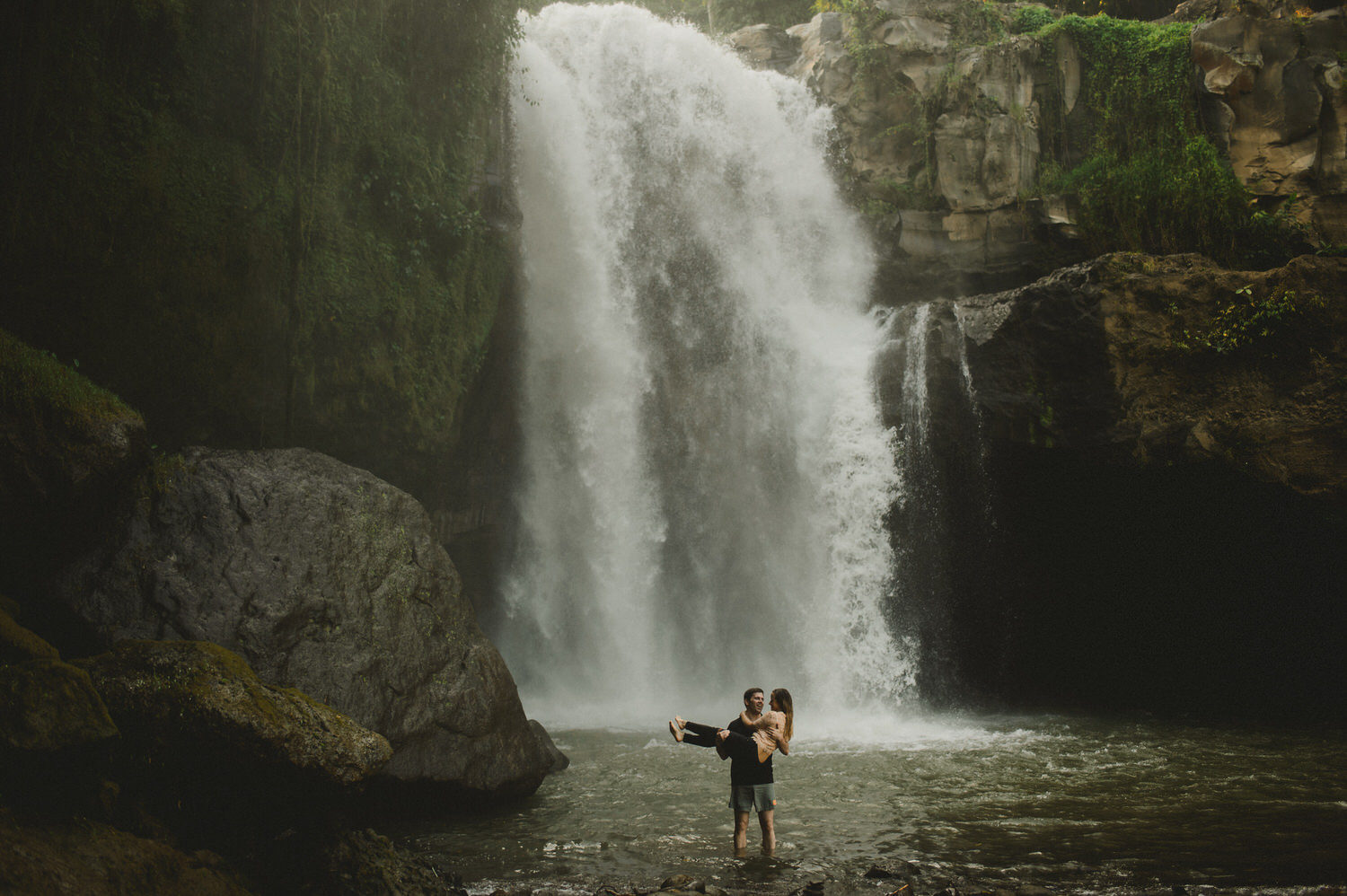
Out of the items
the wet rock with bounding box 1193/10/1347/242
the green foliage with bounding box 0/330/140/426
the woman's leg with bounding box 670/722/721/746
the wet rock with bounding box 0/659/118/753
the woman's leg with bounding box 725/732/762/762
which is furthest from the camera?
the wet rock with bounding box 1193/10/1347/242

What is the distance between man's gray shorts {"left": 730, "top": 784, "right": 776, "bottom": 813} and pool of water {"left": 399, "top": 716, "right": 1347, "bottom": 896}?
14.8 inches

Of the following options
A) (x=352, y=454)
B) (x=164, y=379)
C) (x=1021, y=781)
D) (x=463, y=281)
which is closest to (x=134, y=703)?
(x=164, y=379)

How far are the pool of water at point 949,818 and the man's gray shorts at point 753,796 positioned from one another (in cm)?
38

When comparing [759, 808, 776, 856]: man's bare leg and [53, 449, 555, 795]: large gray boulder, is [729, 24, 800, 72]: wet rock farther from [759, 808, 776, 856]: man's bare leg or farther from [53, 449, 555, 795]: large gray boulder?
[759, 808, 776, 856]: man's bare leg

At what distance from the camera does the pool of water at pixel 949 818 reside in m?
5.75

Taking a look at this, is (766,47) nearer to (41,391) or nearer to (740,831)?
(41,391)

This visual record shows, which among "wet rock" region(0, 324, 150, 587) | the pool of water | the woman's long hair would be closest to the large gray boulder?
"wet rock" region(0, 324, 150, 587)

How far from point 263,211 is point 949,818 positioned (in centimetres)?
982

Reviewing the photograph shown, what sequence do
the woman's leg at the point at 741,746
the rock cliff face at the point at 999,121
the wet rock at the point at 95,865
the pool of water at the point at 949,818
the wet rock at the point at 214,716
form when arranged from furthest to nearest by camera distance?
the rock cliff face at the point at 999,121
the woman's leg at the point at 741,746
the pool of water at the point at 949,818
the wet rock at the point at 214,716
the wet rock at the point at 95,865

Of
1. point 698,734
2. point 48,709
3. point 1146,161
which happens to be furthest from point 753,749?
point 1146,161

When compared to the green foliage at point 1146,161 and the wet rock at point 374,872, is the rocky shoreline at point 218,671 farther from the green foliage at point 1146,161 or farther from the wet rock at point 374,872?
the green foliage at point 1146,161

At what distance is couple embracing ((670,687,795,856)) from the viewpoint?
6.16 m

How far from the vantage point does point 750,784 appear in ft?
20.5

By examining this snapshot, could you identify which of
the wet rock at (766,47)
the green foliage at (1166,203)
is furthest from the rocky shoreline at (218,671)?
the wet rock at (766,47)
